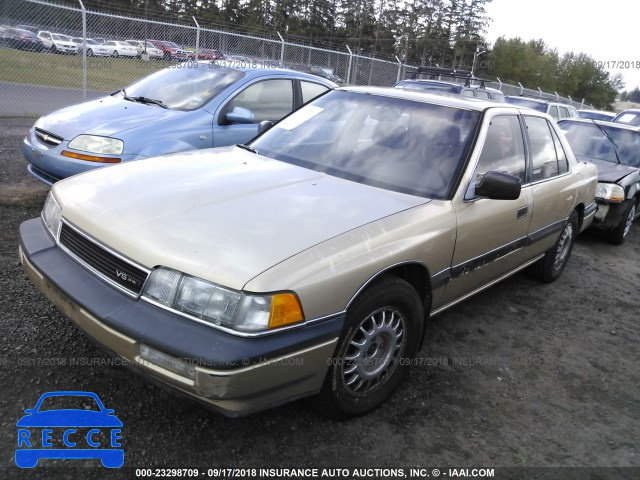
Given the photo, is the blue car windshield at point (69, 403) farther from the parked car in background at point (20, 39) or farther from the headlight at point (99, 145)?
the parked car in background at point (20, 39)

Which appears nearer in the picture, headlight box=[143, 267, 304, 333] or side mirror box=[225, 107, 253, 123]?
headlight box=[143, 267, 304, 333]

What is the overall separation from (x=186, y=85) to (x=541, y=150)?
3733 millimetres

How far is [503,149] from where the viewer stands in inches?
139

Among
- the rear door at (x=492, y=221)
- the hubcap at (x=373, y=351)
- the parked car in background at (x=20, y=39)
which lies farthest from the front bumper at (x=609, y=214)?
the parked car in background at (x=20, y=39)

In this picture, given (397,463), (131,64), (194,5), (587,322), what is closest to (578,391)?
(587,322)

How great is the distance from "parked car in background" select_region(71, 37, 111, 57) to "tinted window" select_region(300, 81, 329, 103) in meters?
6.60

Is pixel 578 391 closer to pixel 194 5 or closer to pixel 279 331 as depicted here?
pixel 279 331

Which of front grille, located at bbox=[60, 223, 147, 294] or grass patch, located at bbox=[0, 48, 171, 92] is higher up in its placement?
grass patch, located at bbox=[0, 48, 171, 92]

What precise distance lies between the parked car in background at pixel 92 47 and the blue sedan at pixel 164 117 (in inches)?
247

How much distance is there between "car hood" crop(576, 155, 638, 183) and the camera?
6.41 meters

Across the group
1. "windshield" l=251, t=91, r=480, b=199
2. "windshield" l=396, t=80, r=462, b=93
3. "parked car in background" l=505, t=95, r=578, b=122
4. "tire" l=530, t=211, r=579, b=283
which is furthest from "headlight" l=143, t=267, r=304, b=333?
"parked car in background" l=505, t=95, r=578, b=122

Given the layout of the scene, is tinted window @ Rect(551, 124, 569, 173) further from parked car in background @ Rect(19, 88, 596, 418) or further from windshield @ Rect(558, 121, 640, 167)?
windshield @ Rect(558, 121, 640, 167)

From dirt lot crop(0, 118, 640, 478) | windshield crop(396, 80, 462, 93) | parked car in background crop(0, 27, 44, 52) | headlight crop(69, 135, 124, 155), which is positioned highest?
windshield crop(396, 80, 462, 93)

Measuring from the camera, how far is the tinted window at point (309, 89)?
6.18 m
